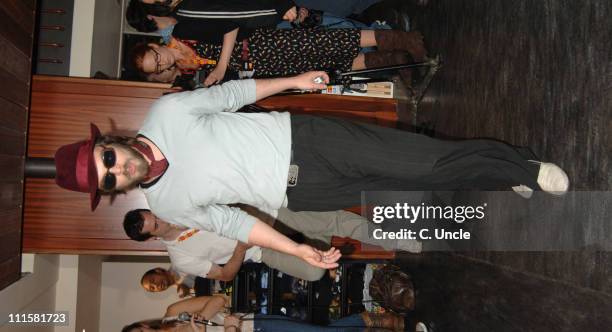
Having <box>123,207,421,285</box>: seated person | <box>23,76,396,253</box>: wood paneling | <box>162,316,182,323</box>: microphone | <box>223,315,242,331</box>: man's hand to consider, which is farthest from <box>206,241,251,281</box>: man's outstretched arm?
<box>23,76,396,253</box>: wood paneling

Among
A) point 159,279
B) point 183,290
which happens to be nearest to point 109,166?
point 159,279

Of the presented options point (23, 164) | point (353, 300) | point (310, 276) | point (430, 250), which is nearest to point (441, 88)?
point (430, 250)

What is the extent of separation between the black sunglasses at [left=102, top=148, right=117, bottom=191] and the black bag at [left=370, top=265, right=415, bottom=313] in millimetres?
2255

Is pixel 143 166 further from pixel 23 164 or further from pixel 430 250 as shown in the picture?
pixel 430 250

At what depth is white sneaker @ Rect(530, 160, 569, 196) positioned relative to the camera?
1.69m

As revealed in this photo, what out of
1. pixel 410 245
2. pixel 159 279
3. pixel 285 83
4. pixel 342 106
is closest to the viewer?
pixel 285 83

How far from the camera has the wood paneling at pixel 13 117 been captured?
2.53m

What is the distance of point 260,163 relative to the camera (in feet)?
5.42

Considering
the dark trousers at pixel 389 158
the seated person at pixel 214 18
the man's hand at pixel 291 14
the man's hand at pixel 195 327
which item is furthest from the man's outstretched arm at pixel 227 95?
the man's hand at pixel 195 327

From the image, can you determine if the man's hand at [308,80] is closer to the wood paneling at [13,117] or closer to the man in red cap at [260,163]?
the man in red cap at [260,163]

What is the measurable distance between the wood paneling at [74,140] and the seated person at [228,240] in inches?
25.6

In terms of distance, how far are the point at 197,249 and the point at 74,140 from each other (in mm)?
1254

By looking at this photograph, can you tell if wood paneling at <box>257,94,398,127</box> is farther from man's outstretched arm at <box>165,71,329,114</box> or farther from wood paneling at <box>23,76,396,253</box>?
man's outstretched arm at <box>165,71,329,114</box>

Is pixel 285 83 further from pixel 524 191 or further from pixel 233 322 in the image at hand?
pixel 233 322
